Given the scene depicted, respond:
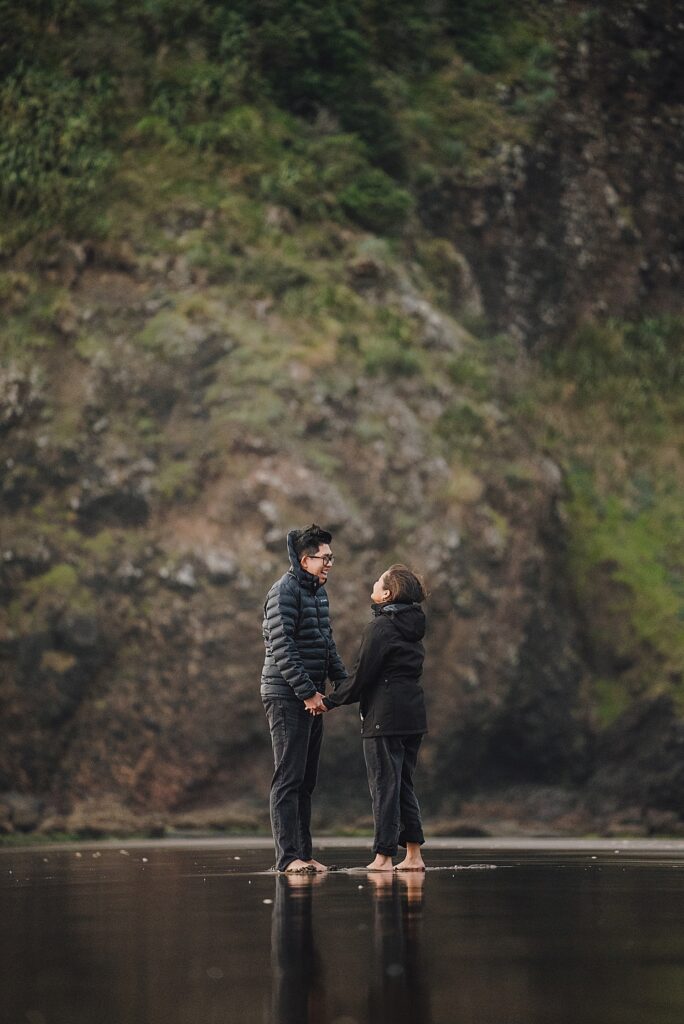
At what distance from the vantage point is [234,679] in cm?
1972

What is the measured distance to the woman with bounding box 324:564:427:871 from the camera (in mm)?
11500

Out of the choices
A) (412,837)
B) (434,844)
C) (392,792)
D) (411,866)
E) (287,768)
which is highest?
(287,768)

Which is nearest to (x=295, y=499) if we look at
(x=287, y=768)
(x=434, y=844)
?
(x=434, y=844)

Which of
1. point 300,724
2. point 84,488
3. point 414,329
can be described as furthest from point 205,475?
point 300,724

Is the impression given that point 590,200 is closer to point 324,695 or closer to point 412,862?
point 324,695

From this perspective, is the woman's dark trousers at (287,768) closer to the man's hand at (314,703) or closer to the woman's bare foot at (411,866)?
the man's hand at (314,703)

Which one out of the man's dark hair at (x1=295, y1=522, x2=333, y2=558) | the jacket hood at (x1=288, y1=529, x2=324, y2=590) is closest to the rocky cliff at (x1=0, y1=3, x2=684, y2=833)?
the jacket hood at (x1=288, y1=529, x2=324, y2=590)

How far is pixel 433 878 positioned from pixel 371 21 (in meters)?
19.4

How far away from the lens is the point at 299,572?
38.0ft

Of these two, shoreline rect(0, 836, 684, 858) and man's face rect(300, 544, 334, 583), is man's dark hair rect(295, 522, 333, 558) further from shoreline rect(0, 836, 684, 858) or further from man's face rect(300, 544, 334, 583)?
shoreline rect(0, 836, 684, 858)

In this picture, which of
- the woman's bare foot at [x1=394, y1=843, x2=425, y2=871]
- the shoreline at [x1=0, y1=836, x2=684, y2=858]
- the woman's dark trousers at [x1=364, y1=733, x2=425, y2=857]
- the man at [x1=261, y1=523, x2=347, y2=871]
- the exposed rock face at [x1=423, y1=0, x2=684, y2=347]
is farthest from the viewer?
the exposed rock face at [x1=423, y1=0, x2=684, y2=347]

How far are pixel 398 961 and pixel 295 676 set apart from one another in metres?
5.09

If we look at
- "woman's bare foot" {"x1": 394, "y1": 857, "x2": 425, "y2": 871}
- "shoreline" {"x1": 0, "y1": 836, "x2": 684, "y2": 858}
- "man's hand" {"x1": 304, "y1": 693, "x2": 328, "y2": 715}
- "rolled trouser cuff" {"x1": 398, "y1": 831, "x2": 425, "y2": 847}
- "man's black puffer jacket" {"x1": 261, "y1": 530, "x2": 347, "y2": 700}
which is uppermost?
"man's black puffer jacket" {"x1": 261, "y1": 530, "x2": 347, "y2": 700}

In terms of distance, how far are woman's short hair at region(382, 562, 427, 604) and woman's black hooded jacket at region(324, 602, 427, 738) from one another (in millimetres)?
82
